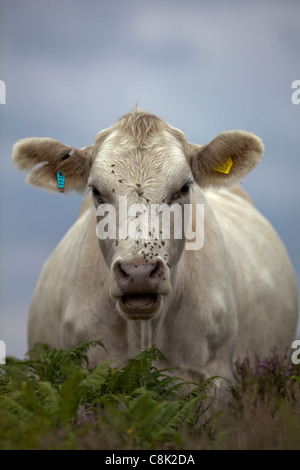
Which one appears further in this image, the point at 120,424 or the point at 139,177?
the point at 139,177

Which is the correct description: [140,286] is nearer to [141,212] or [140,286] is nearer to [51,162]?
[141,212]

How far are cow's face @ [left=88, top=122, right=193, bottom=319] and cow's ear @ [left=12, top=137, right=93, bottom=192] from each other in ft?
0.89

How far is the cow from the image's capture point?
468 cm

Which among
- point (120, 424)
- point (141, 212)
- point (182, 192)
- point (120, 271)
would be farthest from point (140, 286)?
point (120, 424)

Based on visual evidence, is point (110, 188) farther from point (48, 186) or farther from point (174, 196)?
point (48, 186)

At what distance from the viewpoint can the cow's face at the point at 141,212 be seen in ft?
14.8

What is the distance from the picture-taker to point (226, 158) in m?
5.65

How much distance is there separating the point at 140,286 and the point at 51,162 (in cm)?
169

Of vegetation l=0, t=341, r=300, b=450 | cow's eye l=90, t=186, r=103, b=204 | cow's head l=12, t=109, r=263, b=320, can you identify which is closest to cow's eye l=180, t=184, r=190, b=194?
cow's head l=12, t=109, r=263, b=320

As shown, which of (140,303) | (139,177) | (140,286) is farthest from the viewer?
(139,177)

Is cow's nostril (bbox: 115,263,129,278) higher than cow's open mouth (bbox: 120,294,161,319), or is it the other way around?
cow's nostril (bbox: 115,263,129,278)

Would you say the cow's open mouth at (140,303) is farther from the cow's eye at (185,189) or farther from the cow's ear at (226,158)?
the cow's ear at (226,158)

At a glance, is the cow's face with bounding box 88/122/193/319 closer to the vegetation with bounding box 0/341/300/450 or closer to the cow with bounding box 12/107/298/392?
the cow with bounding box 12/107/298/392
